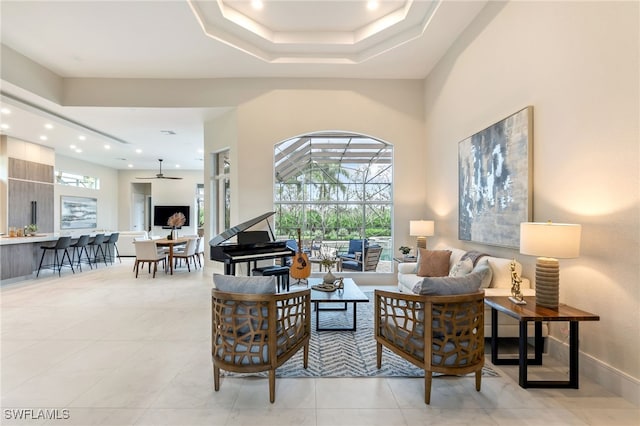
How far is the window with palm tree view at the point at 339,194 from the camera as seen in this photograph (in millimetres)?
6449

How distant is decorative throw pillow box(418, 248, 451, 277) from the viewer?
4516 millimetres

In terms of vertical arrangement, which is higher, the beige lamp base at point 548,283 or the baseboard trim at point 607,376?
the beige lamp base at point 548,283

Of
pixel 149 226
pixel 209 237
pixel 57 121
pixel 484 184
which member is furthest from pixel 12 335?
pixel 149 226

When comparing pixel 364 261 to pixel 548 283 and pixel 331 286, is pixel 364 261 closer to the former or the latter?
pixel 331 286

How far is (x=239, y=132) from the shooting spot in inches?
246

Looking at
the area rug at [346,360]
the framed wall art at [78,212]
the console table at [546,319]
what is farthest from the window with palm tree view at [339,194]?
the framed wall art at [78,212]

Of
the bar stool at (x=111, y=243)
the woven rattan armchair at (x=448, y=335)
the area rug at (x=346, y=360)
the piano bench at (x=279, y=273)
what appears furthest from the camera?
the bar stool at (x=111, y=243)

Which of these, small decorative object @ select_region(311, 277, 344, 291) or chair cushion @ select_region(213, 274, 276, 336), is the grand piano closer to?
small decorative object @ select_region(311, 277, 344, 291)

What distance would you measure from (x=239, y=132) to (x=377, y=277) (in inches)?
160

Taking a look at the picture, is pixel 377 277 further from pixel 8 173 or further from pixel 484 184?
pixel 8 173

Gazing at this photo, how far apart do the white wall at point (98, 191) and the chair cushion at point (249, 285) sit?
1036 cm

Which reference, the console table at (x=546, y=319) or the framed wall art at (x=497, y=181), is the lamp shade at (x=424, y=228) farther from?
the console table at (x=546, y=319)

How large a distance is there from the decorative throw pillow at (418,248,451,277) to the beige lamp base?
1786 millimetres

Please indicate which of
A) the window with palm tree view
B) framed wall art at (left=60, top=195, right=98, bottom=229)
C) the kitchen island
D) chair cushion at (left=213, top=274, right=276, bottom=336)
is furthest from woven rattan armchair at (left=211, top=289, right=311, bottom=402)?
framed wall art at (left=60, top=195, right=98, bottom=229)
